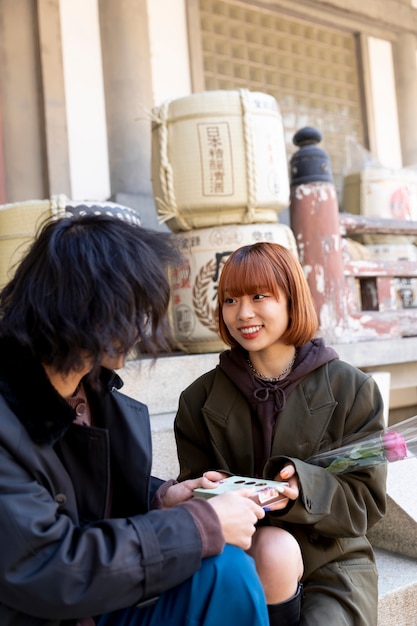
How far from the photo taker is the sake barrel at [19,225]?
122 inches

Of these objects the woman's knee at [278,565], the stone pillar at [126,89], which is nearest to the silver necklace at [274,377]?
the woman's knee at [278,565]

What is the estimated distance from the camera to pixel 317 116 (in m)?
6.84

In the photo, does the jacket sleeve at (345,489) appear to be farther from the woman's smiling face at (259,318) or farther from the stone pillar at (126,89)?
the stone pillar at (126,89)

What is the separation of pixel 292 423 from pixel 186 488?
1.27ft

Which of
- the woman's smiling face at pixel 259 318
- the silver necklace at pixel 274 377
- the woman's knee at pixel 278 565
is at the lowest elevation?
the woman's knee at pixel 278 565

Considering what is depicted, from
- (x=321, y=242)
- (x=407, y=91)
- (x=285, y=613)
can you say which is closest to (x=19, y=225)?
(x=321, y=242)

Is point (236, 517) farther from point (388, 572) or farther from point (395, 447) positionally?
point (388, 572)

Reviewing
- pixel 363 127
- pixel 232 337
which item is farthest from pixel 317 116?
pixel 232 337

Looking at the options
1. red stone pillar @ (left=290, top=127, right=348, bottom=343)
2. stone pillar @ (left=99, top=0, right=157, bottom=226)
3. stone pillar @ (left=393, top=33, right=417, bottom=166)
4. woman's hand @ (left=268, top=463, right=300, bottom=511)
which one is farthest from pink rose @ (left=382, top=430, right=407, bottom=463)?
stone pillar @ (left=393, top=33, right=417, bottom=166)

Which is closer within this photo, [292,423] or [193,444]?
[292,423]

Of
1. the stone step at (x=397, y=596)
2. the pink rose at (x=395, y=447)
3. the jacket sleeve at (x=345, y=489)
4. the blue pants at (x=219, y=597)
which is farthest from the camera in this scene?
the stone step at (x=397, y=596)

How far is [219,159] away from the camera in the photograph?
3260 millimetres

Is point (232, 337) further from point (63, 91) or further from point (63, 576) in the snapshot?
point (63, 91)

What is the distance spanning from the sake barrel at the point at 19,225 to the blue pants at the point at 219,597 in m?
2.13
